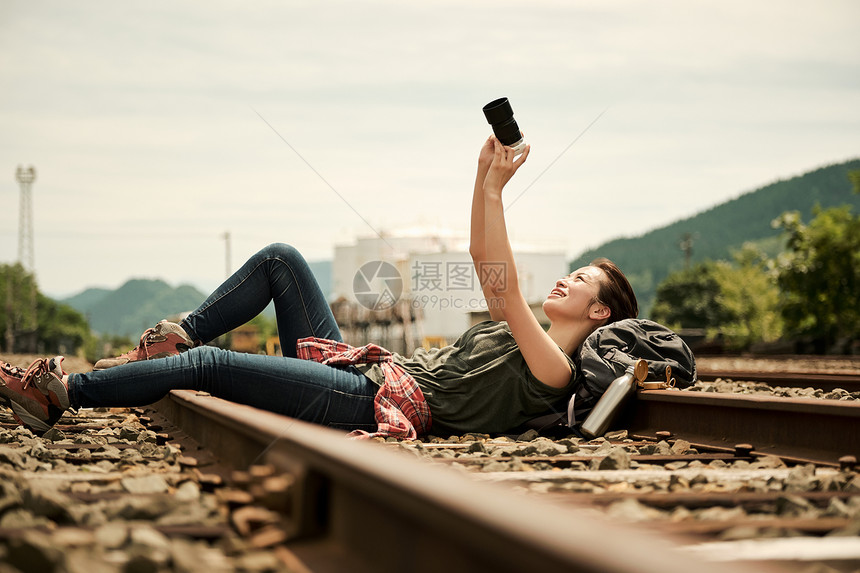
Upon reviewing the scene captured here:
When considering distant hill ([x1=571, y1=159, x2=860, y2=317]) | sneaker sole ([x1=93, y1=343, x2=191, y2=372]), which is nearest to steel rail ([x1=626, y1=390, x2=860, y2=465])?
sneaker sole ([x1=93, y1=343, x2=191, y2=372])

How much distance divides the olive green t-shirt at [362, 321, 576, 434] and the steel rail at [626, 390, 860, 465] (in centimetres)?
45

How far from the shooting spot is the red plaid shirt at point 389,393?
10.3ft

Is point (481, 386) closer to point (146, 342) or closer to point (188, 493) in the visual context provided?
point (146, 342)

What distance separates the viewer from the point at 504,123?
3217 millimetres

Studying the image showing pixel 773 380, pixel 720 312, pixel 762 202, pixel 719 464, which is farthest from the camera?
pixel 762 202

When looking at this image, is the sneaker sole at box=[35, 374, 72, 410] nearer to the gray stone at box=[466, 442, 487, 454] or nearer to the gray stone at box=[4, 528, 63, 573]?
the gray stone at box=[466, 442, 487, 454]

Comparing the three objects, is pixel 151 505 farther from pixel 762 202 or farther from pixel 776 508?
pixel 762 202

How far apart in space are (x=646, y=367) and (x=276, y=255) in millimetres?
1756

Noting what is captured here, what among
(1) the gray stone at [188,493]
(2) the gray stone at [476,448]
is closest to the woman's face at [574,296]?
(2) the gray stone at [476,448]

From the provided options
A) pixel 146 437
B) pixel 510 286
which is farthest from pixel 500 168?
pixel 146 437

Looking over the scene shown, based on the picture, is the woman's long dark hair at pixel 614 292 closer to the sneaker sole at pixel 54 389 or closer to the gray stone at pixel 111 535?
the sneaker sole at pixel 54 389

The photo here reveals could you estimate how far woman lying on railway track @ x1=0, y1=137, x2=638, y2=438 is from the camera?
9.98 feet

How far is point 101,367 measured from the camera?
3.28 metres

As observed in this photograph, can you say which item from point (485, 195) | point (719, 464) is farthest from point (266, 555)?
point (485, 195)
